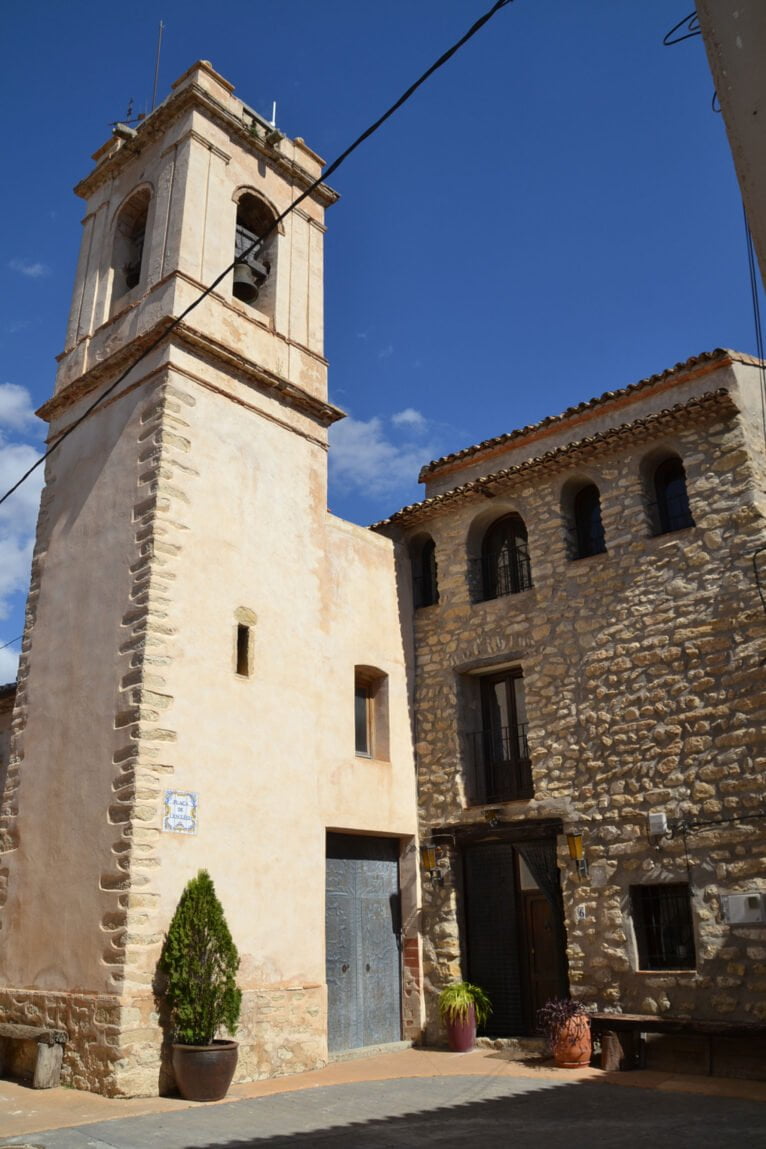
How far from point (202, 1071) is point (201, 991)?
0.68m

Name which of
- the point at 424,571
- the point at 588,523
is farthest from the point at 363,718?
the point at 588,523

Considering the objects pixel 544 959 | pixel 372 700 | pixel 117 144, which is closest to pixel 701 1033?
pixel 544 959

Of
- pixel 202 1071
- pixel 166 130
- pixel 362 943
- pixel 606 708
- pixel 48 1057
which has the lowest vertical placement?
pixel 202 1071

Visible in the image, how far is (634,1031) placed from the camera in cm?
983

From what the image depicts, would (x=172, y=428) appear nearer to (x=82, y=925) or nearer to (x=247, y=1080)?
(x=82, y=925)

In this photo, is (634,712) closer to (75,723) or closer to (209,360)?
(75,723)

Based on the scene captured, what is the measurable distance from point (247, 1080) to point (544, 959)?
3.96 metres

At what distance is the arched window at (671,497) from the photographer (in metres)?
11.6

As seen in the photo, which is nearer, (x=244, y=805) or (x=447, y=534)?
(x=244, y=805)

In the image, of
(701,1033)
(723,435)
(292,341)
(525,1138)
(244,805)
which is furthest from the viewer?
(292,341)

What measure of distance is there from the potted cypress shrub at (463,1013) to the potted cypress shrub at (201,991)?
10.7 feet

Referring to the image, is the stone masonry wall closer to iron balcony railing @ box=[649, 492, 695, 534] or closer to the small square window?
iron balcony railing @ box=[649, 492, 695, 534]

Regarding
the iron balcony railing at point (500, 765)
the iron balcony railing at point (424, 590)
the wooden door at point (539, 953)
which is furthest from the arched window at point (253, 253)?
the wooden door at point (539, 953)

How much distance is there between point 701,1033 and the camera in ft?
30.3
